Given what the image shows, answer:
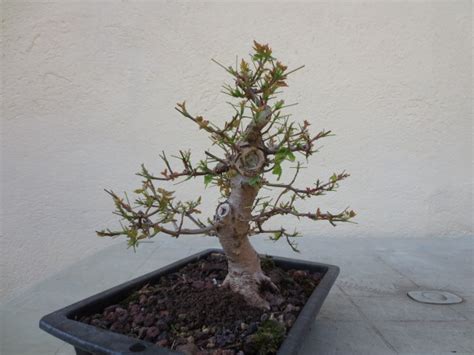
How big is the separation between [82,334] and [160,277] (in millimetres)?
318

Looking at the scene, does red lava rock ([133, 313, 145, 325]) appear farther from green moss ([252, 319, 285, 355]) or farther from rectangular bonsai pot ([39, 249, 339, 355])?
green moss ([252, 319, 285, 355])

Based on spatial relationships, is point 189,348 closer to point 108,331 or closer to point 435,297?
point 108,331

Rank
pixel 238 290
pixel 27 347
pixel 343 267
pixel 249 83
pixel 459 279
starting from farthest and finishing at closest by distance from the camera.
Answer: pixel 343 267, pixel 459 279, pixel 27 347, pixel 238 290, pixel 249 83

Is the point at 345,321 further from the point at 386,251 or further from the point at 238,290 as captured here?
the point at 386,251

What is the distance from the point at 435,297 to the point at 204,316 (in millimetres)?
856

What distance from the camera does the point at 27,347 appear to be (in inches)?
33.9

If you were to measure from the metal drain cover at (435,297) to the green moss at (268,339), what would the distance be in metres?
0.72

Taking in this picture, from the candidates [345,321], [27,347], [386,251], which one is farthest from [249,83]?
[386,251]

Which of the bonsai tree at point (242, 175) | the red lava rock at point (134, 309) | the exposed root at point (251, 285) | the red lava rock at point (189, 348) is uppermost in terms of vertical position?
the bonsai tree at point (242, 175)

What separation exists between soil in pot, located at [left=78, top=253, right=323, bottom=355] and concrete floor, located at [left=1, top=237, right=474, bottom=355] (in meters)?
0.16

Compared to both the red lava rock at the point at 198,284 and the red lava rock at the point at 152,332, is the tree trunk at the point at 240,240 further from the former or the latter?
the red lava rock at the point at 152,332

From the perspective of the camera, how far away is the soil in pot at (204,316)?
579mm

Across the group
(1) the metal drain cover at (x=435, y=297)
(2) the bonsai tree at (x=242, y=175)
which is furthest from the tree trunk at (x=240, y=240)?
(1) the metal drain cover at (x=435, y=297)

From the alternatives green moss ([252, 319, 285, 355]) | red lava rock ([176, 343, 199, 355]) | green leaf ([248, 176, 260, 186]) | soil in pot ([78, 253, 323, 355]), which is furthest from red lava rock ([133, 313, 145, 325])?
green leaf ([248, 176, 260, 186])
